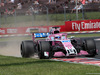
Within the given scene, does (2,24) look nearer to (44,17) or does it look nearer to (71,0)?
(44,17)

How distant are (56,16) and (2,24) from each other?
20.2ft

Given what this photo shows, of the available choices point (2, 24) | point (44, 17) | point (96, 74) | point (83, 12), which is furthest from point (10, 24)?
point (96, 74)

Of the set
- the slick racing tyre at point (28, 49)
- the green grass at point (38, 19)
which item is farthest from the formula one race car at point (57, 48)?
the green grass at point (38, 19)

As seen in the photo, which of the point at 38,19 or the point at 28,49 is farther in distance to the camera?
the point at 38,19

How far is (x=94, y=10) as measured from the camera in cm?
3259

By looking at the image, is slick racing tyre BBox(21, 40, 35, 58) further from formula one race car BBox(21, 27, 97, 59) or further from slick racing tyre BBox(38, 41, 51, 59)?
slick racing tyre BBox(38, 41, 51, 59)

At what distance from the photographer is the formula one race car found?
11594mm

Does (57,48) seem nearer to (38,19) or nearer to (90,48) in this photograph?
(90,48)

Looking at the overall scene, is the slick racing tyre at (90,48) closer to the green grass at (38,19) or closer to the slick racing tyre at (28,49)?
the slick racing tyre at (28,49)

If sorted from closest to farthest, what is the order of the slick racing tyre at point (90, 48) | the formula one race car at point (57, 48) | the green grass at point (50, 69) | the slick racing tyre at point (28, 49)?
the green grass at point (50, 69) < the formula one race car at point (57, 48) < the slick racing tyre at point (90, 48) < the slick racing tyre at point (28, 49)

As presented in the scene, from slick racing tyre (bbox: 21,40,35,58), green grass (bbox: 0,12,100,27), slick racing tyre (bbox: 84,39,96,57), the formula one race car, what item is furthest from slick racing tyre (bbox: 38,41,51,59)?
green grass (bbox: 0,12,100,27)

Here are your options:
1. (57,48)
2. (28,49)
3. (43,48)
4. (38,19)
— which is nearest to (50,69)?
(43,48)

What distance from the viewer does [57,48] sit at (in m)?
12.0

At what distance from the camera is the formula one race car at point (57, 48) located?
11.6 metres
